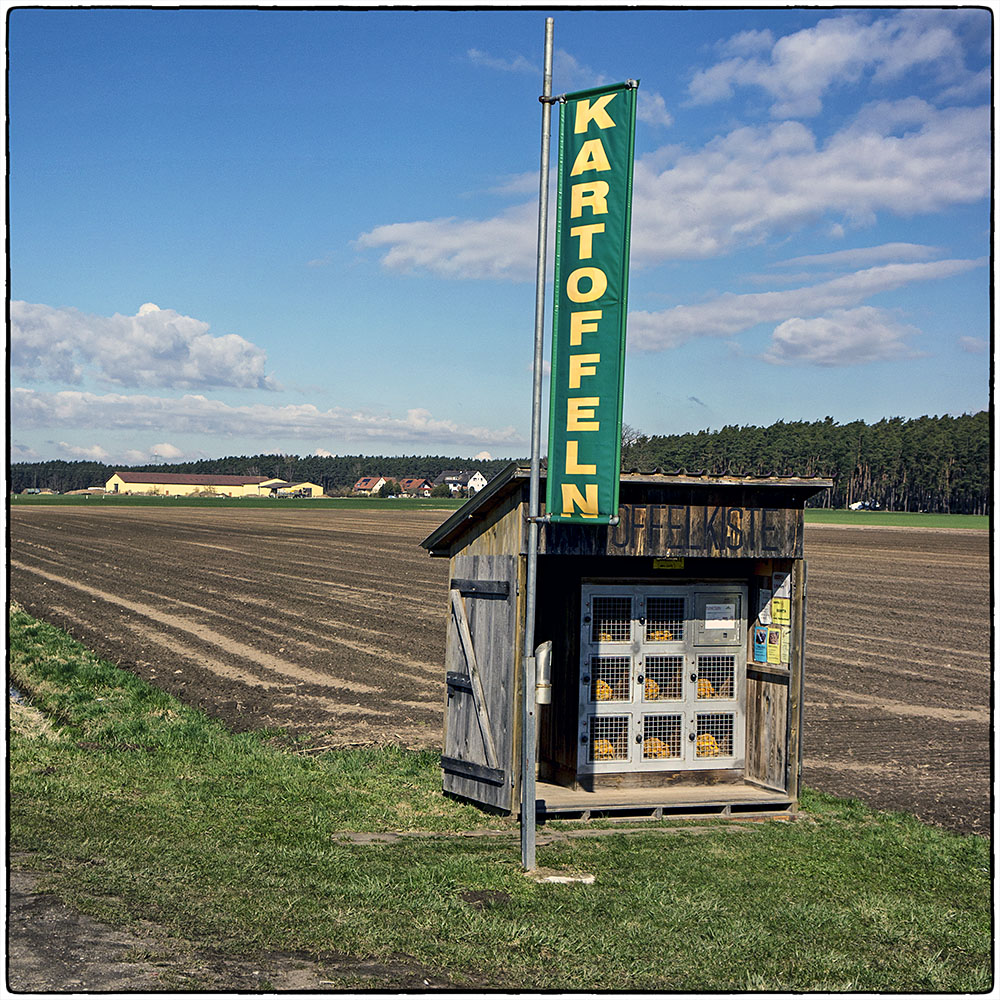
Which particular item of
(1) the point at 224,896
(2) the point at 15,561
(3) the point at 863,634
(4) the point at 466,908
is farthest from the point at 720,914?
(2) the point at 15,561

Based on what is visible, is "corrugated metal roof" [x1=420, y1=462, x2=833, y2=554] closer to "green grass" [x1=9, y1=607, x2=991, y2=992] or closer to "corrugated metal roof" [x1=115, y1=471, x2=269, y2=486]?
"green grass" [x1=9, y1=607, x2=991, y2=992]

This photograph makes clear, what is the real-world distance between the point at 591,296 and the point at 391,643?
17.1 m

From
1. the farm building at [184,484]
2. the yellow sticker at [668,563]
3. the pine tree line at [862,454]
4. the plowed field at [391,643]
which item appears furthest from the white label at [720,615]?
the farm building at [184,484]

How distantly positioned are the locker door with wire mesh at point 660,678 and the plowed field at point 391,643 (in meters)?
2.00

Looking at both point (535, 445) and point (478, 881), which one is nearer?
point (478, 881)

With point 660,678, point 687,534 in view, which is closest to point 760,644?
point 660,678

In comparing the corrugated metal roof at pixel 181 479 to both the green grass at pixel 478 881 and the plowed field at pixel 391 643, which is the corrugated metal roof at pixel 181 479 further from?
the green grass at pixel 478 881

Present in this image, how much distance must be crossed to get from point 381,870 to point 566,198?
566 centimetres

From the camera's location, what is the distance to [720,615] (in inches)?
497

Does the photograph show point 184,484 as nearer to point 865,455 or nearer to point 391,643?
point 865,455

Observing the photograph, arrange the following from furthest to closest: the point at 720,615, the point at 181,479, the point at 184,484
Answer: the point at 181,479
the point at 184,484
the point at 720,615

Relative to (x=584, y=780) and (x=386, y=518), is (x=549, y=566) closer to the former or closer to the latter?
(x=584, y=780)

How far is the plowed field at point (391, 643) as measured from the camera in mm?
15695

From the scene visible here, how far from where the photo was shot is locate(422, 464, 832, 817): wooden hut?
36.8 feet
